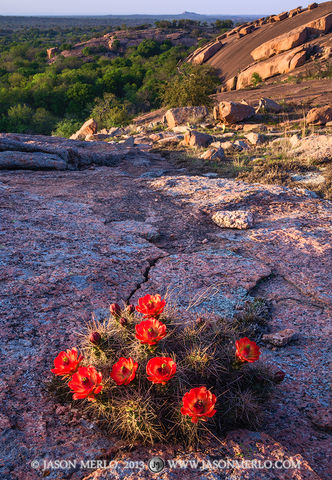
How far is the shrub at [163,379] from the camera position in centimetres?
139

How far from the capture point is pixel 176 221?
14.5 ft

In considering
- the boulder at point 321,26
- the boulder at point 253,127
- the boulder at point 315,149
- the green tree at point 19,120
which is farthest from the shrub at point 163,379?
the boulder at point 321,26

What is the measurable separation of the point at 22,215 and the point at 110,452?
300 centimetres

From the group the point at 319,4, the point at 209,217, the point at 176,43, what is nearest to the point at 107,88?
the point at 319,4

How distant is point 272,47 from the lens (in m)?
29.8

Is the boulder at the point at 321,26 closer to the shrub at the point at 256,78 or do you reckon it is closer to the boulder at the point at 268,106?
the shrub at the point at 256,78

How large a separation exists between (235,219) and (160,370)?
301cm

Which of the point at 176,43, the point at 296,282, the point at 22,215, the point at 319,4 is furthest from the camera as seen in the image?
the point at 176,43

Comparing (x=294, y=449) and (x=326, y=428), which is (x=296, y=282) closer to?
(x=326, y=428)

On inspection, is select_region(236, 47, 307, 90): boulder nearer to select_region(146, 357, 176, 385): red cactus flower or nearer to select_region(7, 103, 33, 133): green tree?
select_region(7, 103, 33, 133): green tree

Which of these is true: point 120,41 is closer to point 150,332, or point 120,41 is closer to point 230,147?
point 230,147

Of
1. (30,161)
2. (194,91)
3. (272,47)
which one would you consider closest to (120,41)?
(272,47)

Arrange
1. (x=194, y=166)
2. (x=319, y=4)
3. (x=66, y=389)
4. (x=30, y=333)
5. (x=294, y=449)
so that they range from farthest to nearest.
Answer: (x=319, y=4) → (x=194, y=166) → (x=30, y=333) → (x=66, y=389) → (x=294, y=449)
